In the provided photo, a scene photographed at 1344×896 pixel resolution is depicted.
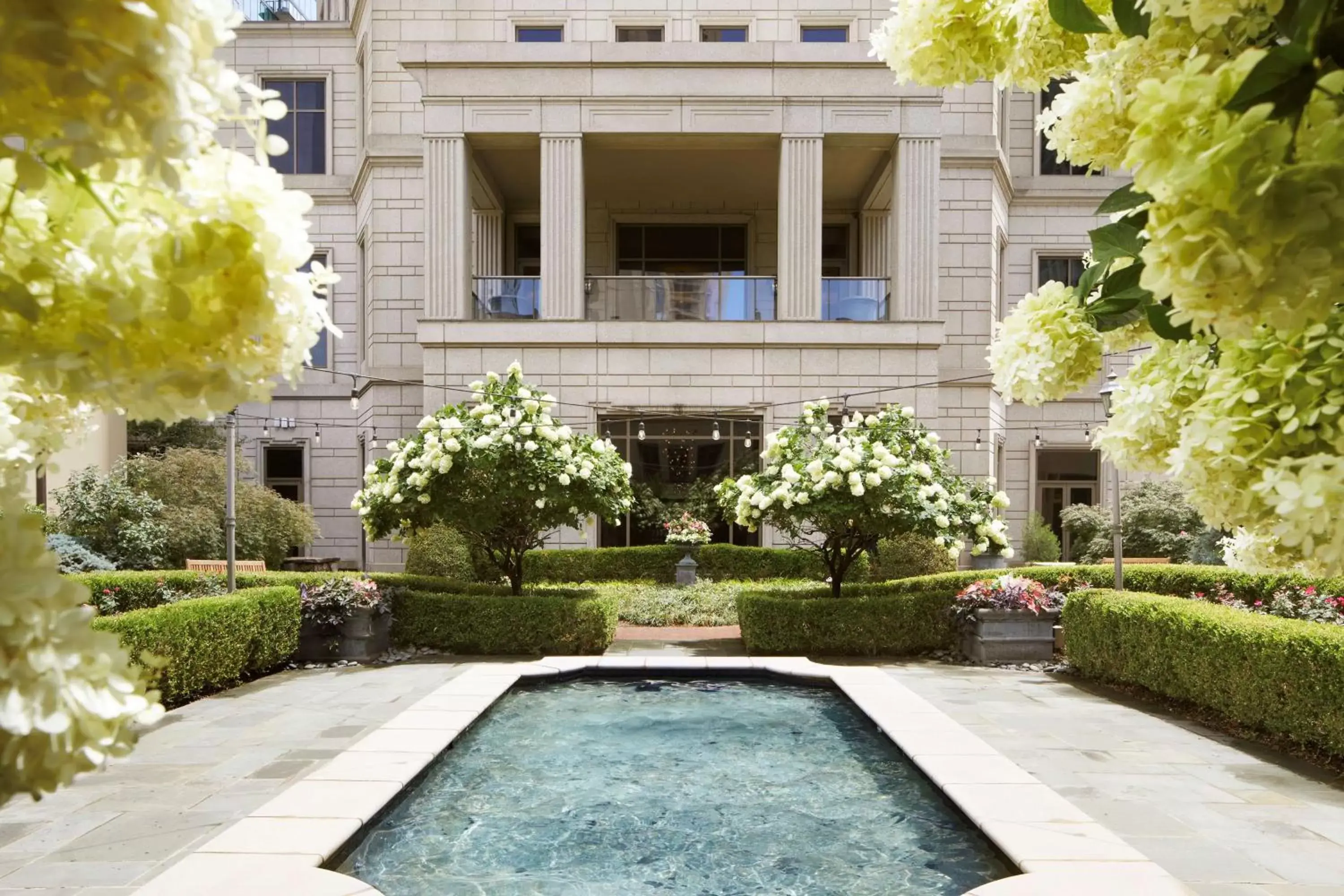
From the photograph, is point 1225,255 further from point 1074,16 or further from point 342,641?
point 342,641

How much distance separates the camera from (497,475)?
12422 mm

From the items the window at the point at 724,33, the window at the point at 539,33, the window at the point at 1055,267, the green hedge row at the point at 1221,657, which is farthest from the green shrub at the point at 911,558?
the window at the point at 539,33

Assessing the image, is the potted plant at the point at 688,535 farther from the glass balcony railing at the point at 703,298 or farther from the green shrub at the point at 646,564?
the glass balcony railing at the point at 703,298

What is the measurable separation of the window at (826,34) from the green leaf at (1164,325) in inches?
896

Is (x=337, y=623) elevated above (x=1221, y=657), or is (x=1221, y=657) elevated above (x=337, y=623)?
(x=1221, y=657)

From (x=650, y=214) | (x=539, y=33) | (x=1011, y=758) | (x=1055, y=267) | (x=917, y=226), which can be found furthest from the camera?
(x=1055, y=267)

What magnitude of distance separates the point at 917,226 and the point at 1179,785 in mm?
14713

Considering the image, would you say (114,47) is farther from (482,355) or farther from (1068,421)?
(1068,421)

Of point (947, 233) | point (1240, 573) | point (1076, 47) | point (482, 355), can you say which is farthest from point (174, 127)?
point (947, 233)

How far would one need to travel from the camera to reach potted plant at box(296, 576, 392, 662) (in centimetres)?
1201

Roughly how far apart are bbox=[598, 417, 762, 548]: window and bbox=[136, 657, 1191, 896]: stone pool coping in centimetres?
1072

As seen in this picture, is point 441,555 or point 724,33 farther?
point 724,33

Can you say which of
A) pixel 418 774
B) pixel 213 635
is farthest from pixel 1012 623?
pixel 213 635

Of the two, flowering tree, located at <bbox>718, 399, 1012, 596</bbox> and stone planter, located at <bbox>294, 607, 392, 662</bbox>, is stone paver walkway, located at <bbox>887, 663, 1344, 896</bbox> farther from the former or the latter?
stone planter, located at <bbox>294, 607, 392, 662</bbox>
